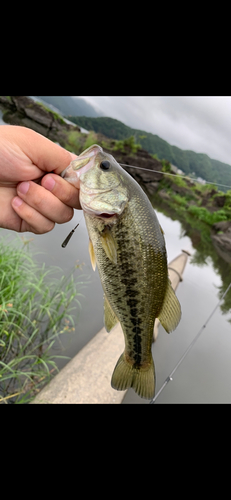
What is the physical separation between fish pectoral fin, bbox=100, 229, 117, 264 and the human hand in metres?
0.44

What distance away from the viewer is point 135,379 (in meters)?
1.63

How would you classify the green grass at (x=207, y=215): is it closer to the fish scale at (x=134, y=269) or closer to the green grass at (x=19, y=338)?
the green grass at (x=19, y=338)

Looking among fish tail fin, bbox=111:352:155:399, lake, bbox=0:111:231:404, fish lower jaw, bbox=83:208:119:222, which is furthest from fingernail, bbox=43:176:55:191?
lake, bbox=0:111:231:404

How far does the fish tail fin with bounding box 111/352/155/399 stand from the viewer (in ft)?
5.25

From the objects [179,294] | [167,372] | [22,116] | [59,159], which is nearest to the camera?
[59,159]

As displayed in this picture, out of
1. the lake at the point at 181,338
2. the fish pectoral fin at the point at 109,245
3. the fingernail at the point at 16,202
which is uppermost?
the fish pectoral fin at the point at 109,245

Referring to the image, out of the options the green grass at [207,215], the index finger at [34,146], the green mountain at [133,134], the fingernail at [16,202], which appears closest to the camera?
the index finger at [34,146]

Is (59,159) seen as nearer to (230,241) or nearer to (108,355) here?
(108,355)

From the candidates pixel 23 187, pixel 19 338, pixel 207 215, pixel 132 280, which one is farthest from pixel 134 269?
pixel 207 215

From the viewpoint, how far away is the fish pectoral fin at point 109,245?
1351 mm

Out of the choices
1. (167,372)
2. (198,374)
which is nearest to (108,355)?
(167,372)

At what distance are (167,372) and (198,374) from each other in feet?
1.92

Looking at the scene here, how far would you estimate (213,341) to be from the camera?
5297mm

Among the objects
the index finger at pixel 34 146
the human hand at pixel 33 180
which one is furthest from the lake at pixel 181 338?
the index finger at pixel 34 146
